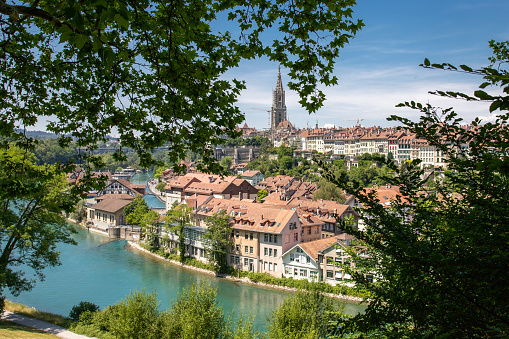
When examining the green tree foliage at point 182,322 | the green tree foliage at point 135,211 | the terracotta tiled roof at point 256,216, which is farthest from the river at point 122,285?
the green tree foliage at point 135,211

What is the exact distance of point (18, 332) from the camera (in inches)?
458

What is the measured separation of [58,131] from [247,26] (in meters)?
2.34

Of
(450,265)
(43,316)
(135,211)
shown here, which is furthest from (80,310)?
(135,211)

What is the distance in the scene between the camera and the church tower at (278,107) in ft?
365

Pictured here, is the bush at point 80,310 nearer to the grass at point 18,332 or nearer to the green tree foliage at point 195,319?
the grass at point 18,332

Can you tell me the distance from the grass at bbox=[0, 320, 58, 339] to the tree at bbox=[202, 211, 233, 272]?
1098 centimetres

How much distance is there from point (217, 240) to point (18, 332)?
1238 cm

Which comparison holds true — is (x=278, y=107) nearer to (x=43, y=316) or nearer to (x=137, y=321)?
(x=43, y=316)

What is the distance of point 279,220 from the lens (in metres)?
22.9

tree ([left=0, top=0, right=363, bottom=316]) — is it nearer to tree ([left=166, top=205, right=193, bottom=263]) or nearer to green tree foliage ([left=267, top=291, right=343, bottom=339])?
green tree foliage ([left=267, top=291, right=343, bottom=339])

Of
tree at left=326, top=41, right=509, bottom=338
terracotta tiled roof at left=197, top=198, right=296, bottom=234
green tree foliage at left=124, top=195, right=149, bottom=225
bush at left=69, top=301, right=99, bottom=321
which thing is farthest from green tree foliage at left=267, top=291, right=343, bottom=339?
green tree foliage at left=124, top=195, right=149, bottom=225

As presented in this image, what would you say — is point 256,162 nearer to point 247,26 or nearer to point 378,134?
point 378,134

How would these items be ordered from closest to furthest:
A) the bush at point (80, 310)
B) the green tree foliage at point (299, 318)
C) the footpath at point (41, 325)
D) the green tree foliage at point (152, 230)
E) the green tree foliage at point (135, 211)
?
the green tree foliage at point (299, 318) → the footpath at point (41, 325) → the bush at point (80, 310) → the green tree foliage at point (152, 230) → the green tree foliage at point (135, 211)

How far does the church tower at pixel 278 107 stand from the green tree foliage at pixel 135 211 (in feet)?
258
